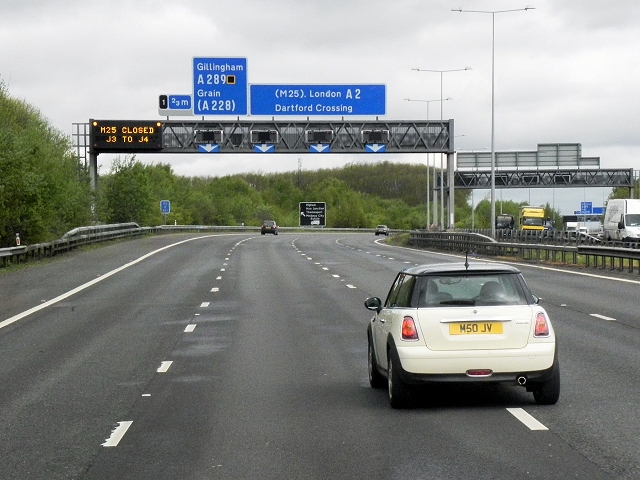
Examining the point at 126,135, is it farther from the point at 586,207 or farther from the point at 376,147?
the point at 586,207

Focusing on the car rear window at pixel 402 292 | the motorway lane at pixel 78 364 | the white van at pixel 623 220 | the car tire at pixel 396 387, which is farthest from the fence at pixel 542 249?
the car tire at pixel 396 387

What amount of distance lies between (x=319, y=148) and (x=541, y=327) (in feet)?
172

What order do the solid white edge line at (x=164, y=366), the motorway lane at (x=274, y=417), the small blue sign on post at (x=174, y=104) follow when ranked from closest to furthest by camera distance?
the motorway lane at (x=274, y=417), the solid white edge line at (x=164, y=366), the small blue sign on post at (x=174, y=104)

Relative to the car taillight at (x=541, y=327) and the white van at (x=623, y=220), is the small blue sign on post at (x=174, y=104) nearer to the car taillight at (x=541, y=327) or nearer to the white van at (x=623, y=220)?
the white van at (x=623, y=220)

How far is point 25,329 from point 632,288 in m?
14.9

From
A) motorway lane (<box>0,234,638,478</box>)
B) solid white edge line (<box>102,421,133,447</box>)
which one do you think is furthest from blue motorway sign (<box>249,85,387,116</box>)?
solid white edge line (<box>102,421,133,447</box>)

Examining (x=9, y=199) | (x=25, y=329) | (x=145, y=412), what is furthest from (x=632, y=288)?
(x=9, y=199)

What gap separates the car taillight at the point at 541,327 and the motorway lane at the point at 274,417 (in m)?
0.69

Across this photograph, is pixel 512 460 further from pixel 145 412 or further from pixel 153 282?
pixel 153 282

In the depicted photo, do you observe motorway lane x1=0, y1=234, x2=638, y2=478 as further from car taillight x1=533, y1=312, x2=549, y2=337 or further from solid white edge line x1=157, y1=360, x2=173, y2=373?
car taillight x1=533, y1=312, x2=549, y2=337

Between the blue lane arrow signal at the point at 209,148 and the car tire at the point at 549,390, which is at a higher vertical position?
the blue lane arrow signal at the point at 209,148

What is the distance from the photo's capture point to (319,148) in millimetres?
62125

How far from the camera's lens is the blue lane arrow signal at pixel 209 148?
61.9 meters

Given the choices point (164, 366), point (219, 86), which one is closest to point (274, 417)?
point (164, 366)
